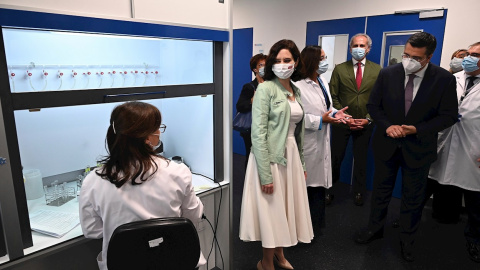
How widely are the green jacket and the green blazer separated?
4.62 ft

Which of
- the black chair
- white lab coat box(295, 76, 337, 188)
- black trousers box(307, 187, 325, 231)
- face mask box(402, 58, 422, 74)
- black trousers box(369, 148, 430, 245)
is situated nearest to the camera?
the black chair

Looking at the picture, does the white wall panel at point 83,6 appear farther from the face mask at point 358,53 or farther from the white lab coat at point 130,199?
the face mask at point 358,53

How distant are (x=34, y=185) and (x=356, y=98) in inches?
106

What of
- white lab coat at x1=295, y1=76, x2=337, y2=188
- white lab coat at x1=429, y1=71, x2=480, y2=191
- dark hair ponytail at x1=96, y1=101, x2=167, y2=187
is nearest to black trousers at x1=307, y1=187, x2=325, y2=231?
white lab coat at x1=295, y1=76, x2=337, y2=188

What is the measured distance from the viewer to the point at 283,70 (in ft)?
6.19

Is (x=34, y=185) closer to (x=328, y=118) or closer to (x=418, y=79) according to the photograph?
(x=328, y=118)

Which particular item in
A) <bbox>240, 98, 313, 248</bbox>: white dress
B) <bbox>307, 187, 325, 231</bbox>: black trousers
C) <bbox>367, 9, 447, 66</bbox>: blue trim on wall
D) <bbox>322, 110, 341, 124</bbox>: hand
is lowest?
<bbox>307, 187, 325, 231</bbox>: black trousers

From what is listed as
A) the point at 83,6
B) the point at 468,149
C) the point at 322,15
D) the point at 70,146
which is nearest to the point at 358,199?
the point at 468,149

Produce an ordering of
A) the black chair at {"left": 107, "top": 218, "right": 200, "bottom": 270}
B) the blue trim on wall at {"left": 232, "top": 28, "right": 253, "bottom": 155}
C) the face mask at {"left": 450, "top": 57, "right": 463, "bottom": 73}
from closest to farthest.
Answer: the black chair at {"left": 107, "top": 218, "right": 200, "bottom": 270} → the face mask at {"left": 450, "top": 57, "right": 463, "bottom": 73} → the blue trim on wall at {"left": 232, "top": 28, "right": 253, "bottom": 155}

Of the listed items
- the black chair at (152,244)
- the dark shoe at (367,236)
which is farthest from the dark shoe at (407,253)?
the black chair at (152,244)

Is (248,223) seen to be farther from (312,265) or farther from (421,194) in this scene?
(421,194)

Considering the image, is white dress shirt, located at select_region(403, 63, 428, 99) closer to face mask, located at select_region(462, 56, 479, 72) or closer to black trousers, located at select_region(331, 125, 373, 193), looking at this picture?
face mask, located at select_region(462, 56, 479, 72)

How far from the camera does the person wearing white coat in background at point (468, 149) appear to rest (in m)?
2.27

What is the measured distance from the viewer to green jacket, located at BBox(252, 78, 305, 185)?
1.84 metres
